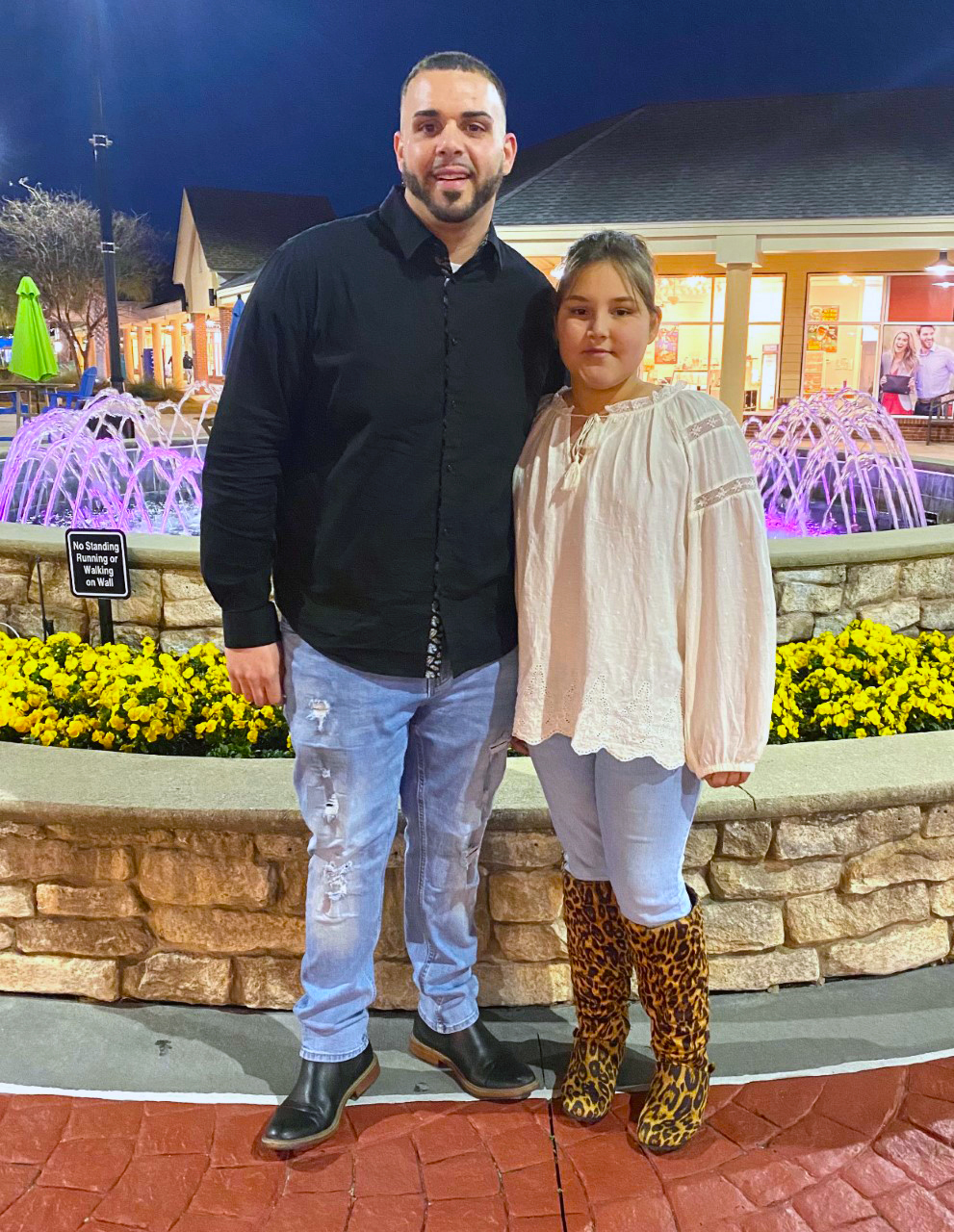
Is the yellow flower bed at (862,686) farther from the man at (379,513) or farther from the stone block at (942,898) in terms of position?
the man at (379,513)

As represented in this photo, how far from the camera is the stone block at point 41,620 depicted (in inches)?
159

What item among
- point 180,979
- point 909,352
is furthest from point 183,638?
point 909,352

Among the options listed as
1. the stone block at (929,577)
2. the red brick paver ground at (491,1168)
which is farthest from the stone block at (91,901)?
the stone block at (929,577)

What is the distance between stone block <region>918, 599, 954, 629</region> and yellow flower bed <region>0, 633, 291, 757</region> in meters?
2.73

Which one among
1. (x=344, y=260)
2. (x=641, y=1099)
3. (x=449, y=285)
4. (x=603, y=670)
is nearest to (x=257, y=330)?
(x=344, y=260)

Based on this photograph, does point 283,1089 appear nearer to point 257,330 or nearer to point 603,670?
point 603,670

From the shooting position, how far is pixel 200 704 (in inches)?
130

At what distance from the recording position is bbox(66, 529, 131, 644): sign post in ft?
10.6

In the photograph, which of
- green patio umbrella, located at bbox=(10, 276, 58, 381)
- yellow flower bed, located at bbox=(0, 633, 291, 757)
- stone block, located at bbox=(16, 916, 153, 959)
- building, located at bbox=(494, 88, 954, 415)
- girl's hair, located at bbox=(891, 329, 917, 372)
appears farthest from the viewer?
girl's hair, located at bbox=(891, 329, 917, 372)

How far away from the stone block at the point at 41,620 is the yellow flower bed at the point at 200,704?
0.35 meters

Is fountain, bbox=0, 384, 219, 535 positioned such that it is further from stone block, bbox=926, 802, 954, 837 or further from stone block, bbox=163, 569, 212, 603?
stone block, bbox=926, 802, 954, 837

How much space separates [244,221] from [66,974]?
2747cm

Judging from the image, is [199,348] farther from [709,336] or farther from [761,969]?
[761,969]

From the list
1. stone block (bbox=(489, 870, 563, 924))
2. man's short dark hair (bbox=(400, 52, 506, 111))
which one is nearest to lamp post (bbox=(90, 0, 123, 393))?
man's short dark hair (bbox=(400, 52, 506, 111))
